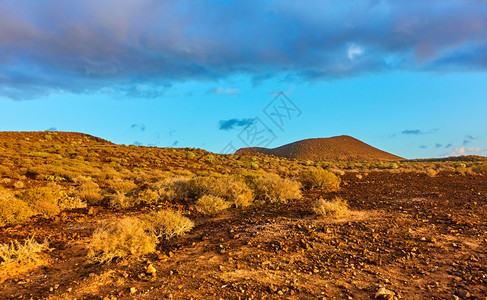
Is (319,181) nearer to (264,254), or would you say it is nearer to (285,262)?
(264,254)

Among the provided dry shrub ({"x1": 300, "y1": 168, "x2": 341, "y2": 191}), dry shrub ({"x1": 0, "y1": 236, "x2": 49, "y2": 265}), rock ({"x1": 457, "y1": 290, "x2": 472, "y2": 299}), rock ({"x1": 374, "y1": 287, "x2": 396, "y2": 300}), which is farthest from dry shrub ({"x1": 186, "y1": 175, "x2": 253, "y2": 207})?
rock ({"x1": 457, "y1": 290, "x2": 472, "y2": 299})

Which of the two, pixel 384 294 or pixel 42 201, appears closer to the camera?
pixel 384 294

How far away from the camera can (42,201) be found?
32.5 feet

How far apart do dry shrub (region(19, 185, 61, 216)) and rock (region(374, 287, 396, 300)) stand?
9.59m

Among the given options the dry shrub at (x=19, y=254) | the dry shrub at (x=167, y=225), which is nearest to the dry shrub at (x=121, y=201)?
the dry shrub at (x=167, y=225)

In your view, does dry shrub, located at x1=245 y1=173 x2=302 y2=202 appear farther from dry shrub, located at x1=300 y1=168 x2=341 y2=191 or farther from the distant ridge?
the distant ridge

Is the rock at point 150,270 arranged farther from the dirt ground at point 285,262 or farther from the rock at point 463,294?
the rock at point 463,294

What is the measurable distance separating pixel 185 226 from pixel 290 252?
2.86 metres

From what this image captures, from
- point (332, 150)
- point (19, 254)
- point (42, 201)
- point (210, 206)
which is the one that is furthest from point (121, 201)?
point (332, 150)

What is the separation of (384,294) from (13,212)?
9578 millimetres

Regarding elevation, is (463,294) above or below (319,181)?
below

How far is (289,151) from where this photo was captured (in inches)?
3342

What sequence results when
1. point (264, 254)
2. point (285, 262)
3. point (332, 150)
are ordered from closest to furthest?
point (285, 262)
point (264, 254)
point (332, 150)

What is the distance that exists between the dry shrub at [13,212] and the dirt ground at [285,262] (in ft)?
1.77
